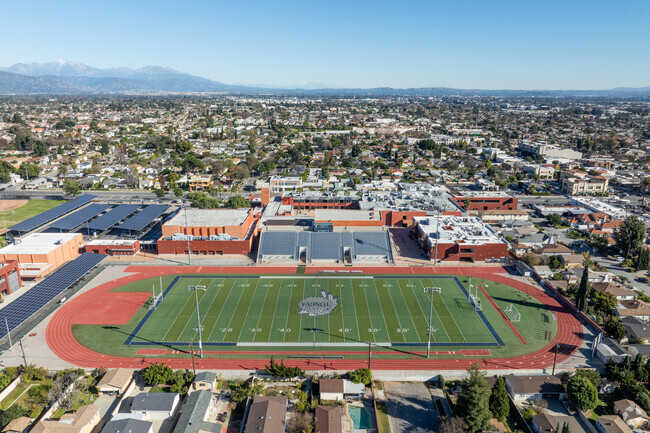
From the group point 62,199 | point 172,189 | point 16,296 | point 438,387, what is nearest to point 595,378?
point 438,387

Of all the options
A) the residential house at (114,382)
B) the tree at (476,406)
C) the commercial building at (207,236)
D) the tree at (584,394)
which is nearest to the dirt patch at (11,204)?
the commercial building at (207,236)

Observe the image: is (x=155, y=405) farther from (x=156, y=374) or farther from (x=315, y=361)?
(x=315, y=361)

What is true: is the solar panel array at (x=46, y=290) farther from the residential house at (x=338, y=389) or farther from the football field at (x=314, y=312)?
the residential house at (x=338, y=389)

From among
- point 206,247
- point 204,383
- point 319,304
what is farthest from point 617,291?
point 206,247

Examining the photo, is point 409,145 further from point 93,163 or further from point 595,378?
point 595,378

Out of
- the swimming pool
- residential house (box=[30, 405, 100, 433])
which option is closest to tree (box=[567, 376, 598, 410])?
the swimming pool

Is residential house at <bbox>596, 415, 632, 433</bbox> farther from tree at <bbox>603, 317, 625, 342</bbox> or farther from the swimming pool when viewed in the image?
the swimming pool
